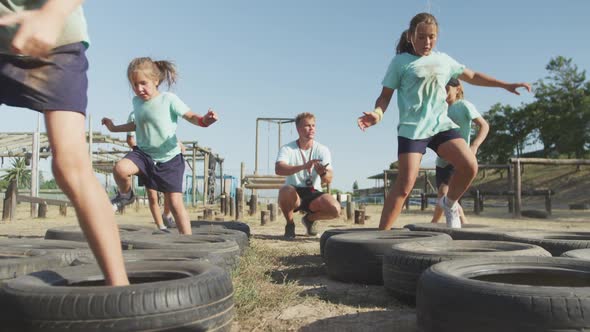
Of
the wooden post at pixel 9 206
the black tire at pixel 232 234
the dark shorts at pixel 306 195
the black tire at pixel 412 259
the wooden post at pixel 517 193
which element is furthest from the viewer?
the wooden post at pixel 517 193

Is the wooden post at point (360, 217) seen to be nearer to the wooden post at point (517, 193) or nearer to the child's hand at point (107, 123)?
the wooden post at point (517, 193)

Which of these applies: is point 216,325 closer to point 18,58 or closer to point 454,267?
point 454,267

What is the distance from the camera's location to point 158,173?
476 cm

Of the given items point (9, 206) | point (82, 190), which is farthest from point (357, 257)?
point (9, 206)

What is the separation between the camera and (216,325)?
187 cm

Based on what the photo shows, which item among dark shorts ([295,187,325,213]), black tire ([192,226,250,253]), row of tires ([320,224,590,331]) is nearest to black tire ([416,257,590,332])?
row of tires ([320,224,590,331])

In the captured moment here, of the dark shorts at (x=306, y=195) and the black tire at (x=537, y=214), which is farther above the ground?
the dark shorts at (x=306, y=195)

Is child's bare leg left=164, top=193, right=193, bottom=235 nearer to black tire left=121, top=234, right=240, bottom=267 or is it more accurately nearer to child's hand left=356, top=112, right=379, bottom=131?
black tire left=121, top=234, right=240, bottom=267

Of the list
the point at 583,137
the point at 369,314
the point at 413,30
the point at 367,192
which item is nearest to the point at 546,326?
the point at 369,314

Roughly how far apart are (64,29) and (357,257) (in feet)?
7.59

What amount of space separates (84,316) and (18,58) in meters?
0.97

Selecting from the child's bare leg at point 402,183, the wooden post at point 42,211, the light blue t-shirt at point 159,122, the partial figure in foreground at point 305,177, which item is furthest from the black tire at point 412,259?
the wooden post at point 42,211

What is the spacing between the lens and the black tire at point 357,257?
3.39m

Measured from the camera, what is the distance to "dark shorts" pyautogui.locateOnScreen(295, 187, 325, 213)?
22.2 ft
